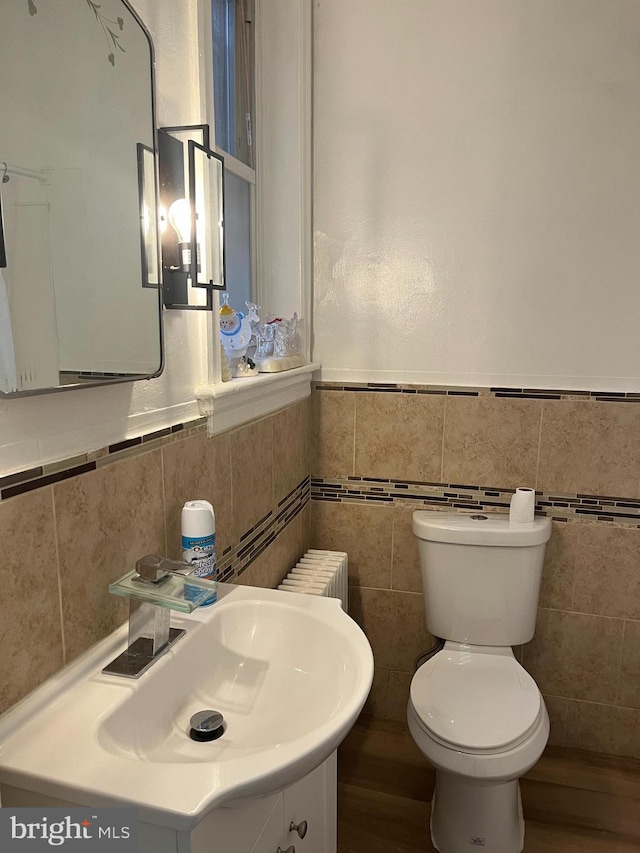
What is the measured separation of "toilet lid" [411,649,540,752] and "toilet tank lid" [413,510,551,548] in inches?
14.2

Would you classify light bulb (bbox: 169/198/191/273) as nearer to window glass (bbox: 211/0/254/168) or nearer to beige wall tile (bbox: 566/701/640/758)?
window glass (bbox: 211/0/254/168)

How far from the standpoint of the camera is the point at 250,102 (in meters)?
1.97

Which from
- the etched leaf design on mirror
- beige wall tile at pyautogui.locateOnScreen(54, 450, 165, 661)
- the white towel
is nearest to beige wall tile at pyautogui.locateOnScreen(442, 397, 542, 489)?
beige wall tile at pyautogui.locateOnScreen(54, 450, 165, 661)

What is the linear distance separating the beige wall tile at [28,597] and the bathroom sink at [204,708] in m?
0.04

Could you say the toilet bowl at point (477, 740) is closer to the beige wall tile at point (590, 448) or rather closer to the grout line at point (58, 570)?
the beige wall tile at point (590, 448)

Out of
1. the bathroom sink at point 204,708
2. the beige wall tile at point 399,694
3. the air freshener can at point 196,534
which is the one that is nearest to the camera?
the bathroom sink at point 204,708

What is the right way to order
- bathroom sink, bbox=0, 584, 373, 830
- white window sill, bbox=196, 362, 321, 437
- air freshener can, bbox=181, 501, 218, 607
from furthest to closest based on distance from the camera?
1. white window sill, bbox=196, 362, 321, 437
2. air freshener can, bbox=181, 501, 218, 607
3. bathroom sink, bbox=0, 584, 373, 830

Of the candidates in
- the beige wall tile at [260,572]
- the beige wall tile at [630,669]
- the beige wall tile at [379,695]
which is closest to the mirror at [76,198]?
the beige wall tile at [260,572]

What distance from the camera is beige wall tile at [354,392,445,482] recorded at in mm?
2104

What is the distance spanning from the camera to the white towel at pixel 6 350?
82 centimetres

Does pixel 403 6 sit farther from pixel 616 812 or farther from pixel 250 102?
pixel 616 812

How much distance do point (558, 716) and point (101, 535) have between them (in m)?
1.82

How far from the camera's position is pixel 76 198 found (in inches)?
37.7

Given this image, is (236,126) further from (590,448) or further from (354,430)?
(590,448)
